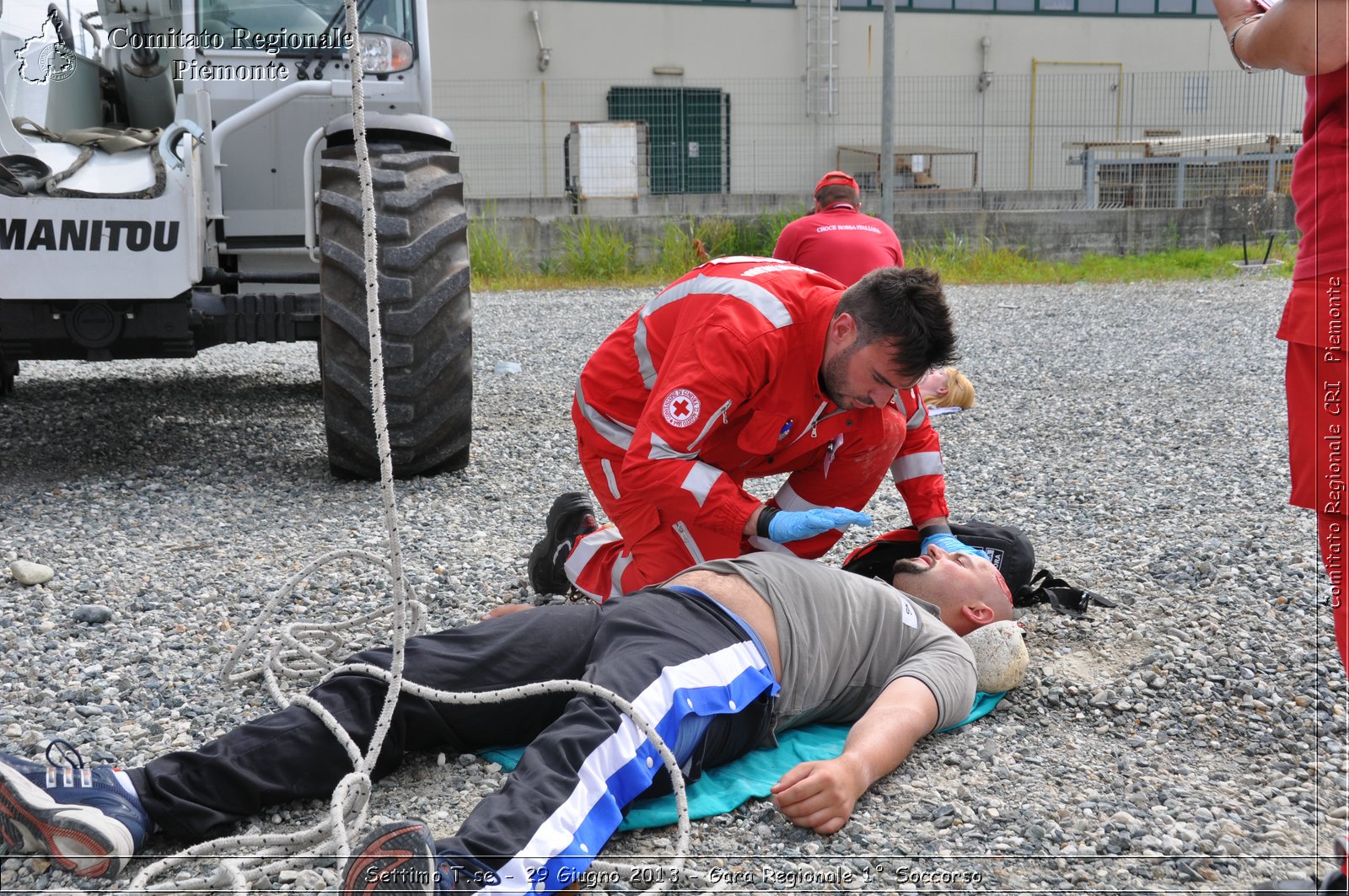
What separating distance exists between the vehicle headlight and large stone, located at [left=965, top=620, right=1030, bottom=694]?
3671 mm

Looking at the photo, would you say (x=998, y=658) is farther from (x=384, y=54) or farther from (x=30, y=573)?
(x=384, y=54)

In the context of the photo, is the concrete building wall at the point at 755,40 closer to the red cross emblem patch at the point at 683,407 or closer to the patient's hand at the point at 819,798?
the red cross emblem patch at the point at 683,407

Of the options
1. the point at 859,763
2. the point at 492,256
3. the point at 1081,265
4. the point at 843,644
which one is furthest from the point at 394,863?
the point at 1081,265

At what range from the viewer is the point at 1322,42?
162cm

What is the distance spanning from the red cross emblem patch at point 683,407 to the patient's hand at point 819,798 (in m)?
0.94

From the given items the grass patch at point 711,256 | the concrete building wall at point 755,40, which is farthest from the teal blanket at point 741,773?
the concrete building wall at point 755,40

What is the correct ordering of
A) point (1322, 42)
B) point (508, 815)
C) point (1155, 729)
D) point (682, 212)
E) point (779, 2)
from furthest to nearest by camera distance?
1. point (779, 2)
2. point (682, 212)
3. point (1155, 729)
4. point (508, 815)
5. point (1322, 42)

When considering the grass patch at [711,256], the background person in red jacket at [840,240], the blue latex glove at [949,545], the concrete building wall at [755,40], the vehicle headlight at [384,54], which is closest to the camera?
the blue latex glove at [949,545]

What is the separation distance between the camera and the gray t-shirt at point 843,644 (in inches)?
91.4

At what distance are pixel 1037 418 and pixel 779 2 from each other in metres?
13.6

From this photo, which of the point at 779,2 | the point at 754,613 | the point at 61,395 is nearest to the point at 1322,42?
the point at 754,613

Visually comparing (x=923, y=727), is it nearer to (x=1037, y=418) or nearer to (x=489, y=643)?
(x=489, y=643)

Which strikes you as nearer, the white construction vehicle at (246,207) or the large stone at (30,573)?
the large stone at (30,573)

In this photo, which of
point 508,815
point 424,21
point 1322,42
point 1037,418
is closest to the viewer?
point 1322,42
